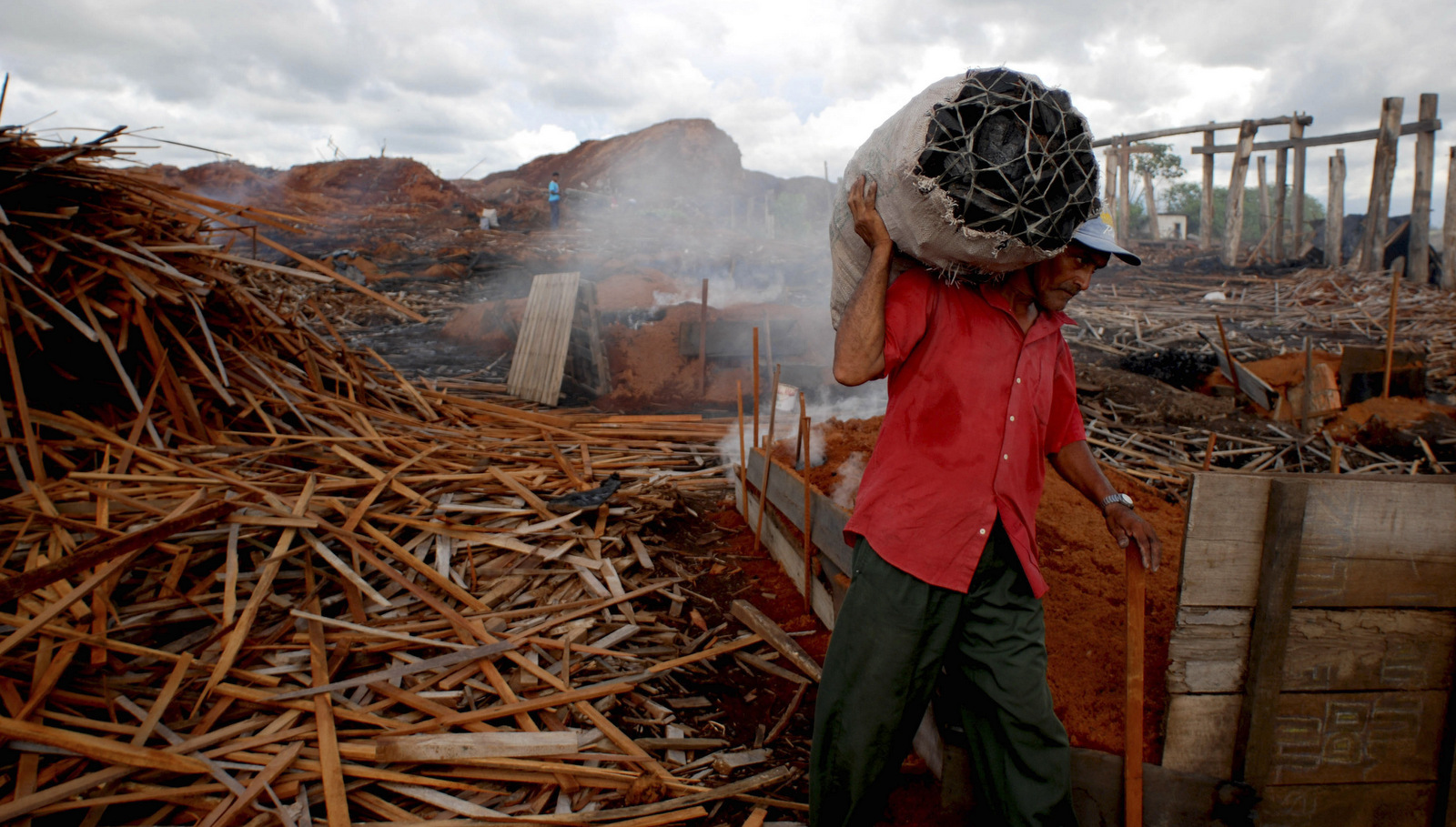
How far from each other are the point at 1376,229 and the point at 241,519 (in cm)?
1976

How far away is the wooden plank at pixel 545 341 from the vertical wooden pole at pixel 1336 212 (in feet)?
55.8

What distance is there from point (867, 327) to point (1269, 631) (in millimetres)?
1339

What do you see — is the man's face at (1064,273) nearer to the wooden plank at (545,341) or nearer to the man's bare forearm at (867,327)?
the man's bare forearm at (867,327)

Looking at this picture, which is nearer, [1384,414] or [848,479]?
[848,479]

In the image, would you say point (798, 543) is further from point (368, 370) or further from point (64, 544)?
point (368, 370)

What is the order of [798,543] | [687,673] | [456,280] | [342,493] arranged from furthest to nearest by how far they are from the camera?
[456,280] → [342,493] → [798,543] → [687,673]

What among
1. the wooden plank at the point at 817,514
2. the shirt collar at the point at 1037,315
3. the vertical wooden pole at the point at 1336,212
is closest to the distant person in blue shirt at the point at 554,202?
the vertical wooden pole at the point at 1336,212

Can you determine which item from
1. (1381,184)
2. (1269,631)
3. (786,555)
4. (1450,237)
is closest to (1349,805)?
(1269,631)

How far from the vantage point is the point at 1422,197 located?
1402 centimetres

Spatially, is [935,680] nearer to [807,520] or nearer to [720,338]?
[807,520]

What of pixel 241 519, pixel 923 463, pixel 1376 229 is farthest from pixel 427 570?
pixel 1376 229

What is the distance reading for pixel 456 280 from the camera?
16.7m

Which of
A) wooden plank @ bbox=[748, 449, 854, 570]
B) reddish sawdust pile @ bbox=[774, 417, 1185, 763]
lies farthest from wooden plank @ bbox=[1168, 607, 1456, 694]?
wooden plank @ bbox=[748, 449, 854, 570]

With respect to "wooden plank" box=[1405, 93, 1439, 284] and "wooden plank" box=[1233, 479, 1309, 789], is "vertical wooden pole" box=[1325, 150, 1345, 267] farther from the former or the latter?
"wooden plank" box=[1233, 479, 1309, 789]
